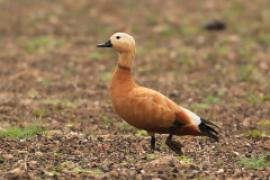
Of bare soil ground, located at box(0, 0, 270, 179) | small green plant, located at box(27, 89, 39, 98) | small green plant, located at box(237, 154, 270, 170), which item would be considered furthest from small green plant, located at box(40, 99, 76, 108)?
small green plant, located at box(237, 154, 270, 170)

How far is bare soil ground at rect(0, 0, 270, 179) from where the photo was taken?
10.1m

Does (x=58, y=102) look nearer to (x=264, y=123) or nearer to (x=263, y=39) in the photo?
(x=264, y=123)

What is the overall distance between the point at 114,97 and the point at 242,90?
8724 millimetres

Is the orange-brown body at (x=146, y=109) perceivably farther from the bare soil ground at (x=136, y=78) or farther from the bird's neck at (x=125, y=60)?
the bare soil ground at (x=136, y=78)

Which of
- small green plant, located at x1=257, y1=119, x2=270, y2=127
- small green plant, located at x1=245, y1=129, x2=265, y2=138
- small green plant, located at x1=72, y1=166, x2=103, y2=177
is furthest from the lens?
small green plant, located at x1=257, y1=119, x2=270, y2=127

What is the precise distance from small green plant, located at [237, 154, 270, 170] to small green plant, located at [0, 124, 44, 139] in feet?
11.4

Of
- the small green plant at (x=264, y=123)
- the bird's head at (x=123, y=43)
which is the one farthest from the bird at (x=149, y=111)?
the small green plant at (x=264, y=123)

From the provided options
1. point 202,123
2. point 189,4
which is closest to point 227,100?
point 202,123

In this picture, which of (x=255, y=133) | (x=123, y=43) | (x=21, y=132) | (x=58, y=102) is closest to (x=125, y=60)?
(x=123, y=43)

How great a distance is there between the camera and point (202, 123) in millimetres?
10203

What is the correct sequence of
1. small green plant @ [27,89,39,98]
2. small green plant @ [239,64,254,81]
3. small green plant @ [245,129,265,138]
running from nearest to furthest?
small green plant @ [245,129,265,138] → small green plant @ [27,89,39,98] → small green plant @ [239,64,254,81]

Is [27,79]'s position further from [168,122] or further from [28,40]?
[168,122]

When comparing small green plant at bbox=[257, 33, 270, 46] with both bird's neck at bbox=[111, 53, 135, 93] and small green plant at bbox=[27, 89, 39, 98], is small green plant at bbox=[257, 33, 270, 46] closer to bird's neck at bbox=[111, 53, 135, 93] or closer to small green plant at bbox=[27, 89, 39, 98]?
→ small green plant at bbox=[27, 89, 39, 98]

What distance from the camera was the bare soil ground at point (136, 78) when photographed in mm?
10094
